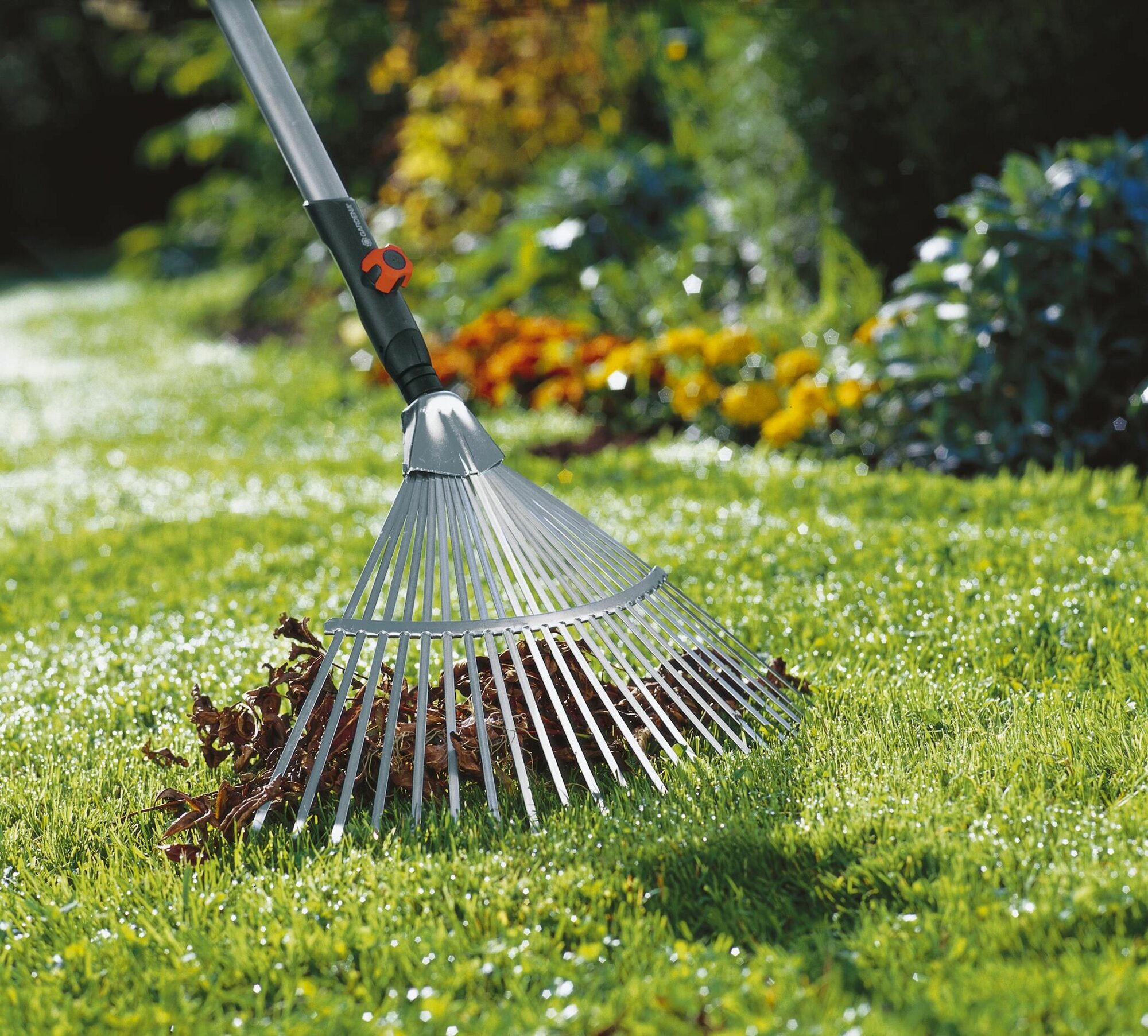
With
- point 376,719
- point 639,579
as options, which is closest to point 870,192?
point 639,579

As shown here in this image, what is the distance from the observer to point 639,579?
2.33m

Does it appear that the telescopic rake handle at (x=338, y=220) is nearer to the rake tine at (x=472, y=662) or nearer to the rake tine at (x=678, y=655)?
the rake tine at (x=472, y=662)

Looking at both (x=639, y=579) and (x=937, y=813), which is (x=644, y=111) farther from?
(x=937, y=813)

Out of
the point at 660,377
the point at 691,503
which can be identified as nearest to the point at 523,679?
the point at 691,503

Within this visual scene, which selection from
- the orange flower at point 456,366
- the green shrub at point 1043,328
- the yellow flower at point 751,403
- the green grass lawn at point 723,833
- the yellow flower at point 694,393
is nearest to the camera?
the green grass lawn at point 723,833

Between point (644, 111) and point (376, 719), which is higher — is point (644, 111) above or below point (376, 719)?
above

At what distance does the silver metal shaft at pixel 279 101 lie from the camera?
2.22 meters

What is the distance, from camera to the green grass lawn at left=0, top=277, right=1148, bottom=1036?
5.17 feet

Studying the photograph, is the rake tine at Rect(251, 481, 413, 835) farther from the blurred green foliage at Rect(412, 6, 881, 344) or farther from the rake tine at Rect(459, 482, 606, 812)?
the blurred green foliage at Rect(412, 6, 881, 344)

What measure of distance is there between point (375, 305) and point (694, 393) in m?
2.82

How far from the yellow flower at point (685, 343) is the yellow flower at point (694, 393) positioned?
10 centimetres

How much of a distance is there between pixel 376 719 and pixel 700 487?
2158 mm

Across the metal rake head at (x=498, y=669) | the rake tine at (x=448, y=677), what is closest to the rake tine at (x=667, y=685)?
the metal rake head at (x=498, y=669)

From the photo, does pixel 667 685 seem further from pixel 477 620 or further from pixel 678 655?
pixel 477 620
